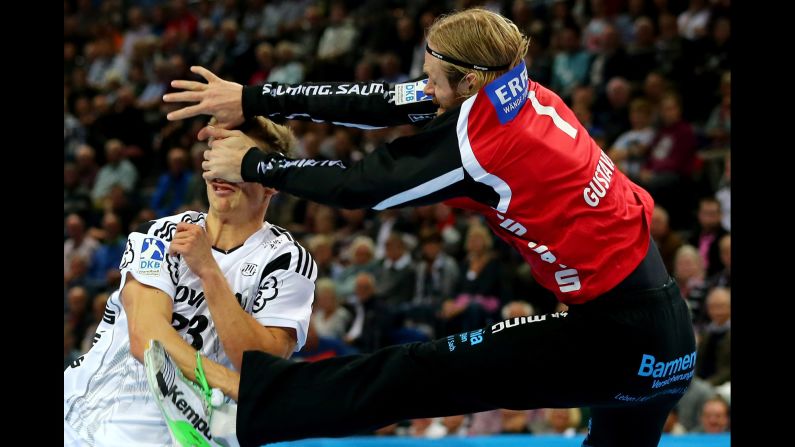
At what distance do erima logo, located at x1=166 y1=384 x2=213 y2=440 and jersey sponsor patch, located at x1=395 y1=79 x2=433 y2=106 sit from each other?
133cm

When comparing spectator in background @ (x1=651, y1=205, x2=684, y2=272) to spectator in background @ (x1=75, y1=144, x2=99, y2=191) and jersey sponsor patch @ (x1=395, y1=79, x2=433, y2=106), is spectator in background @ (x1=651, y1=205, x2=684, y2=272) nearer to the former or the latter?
jersey sponsor patch @ (x1=395, y1=79, x2=433, y2=106)

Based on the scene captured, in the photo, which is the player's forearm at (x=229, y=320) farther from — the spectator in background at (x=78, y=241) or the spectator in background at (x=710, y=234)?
the spectator in background at (x=78, y=241)

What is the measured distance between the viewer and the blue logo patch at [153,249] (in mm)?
3775

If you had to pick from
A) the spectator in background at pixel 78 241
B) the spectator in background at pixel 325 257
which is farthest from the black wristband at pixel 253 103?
the spectator in background at pixel 78 241

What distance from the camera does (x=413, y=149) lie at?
339cm

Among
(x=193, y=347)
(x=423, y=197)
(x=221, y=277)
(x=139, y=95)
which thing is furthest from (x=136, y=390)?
(x=139, y=95)

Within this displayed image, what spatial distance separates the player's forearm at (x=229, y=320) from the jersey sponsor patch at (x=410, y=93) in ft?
3.07

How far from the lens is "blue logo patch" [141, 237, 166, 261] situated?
378 centimetres

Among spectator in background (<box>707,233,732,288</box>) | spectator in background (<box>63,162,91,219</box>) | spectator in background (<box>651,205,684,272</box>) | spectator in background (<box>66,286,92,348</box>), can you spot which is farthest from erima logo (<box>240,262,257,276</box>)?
spectator in background (<box>63,162,91,219</box>)

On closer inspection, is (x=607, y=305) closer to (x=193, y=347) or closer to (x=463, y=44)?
(x=463, y=44)

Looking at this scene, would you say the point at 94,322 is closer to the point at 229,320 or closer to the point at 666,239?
the point at 666,239

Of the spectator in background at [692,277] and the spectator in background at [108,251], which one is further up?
the spectator in background at [692,277]
